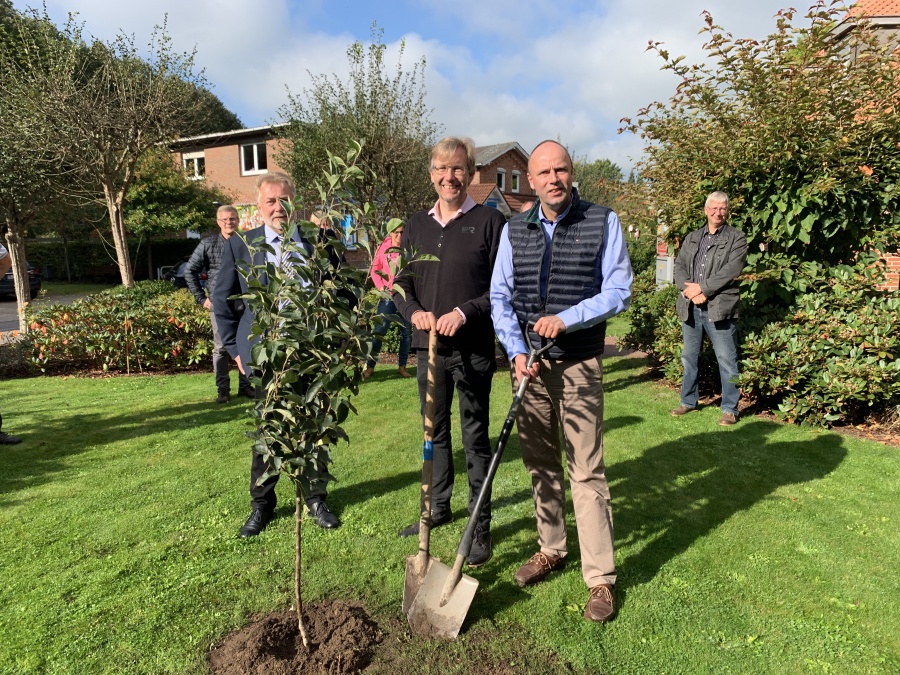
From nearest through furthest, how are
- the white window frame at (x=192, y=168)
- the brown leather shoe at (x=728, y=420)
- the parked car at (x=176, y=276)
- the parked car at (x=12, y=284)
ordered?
the brown leather shoe at (x=728, y=420) < the parked car at (x=176, y=276) < the parked car at (x=12, y=284) < the white window frame at (x=192, y=168)

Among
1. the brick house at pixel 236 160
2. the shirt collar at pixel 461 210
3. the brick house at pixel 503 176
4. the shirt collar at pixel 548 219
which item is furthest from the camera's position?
the brick house at pixel 503 176

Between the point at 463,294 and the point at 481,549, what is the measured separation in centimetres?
146

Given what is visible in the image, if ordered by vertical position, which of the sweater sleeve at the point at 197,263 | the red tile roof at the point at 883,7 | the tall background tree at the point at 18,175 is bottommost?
the sweater sleeve at the point at 197,263

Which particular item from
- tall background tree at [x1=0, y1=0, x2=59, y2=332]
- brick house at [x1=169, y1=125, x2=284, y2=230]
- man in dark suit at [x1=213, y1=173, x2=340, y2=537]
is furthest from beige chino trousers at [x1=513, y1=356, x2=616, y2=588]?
brick house at [x1=169, y1=125, x2=284, y2=230]

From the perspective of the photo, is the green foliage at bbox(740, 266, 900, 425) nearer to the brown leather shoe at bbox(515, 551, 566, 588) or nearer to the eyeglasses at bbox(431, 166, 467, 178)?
the brown leather shoe at bbox(515, 551, 566, 588)

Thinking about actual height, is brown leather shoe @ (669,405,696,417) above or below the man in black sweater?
below

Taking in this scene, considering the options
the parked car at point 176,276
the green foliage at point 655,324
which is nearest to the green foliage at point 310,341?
the green foliage at point 655,324

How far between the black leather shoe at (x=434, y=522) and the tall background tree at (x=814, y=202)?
12.2 feet

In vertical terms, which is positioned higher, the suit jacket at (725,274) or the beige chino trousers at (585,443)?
the suit jacket at (725,274)

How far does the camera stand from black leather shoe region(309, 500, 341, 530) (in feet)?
11.9

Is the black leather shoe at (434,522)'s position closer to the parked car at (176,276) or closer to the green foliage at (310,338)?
the green foliage at (310,338)

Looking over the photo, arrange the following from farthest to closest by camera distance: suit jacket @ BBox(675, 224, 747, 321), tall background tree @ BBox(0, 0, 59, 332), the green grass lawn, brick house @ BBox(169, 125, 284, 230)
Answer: brick house @ BBox(169, 125, 284, 230), tall background tree @ BBox(0, 0, 59, 332), suit jacket @ BBox(675, 224, 747, 321), the green grass lawn

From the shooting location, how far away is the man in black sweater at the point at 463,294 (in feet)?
10.3

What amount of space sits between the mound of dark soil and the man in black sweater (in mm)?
811
